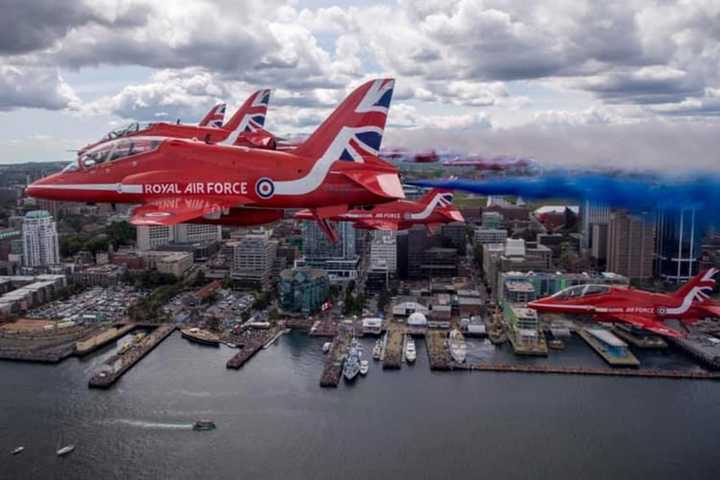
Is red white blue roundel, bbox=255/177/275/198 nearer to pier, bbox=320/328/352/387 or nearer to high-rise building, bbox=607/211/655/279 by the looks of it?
pier, bbox=320/328/352/387

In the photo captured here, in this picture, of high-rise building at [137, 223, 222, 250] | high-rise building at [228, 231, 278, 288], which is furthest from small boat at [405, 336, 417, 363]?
high-rise building at [137, 223, 222, 250]

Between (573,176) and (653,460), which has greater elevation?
(573,176)

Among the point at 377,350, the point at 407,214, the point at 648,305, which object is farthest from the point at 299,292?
the point at 648,305

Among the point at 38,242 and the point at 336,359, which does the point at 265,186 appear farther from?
the point at 38,242

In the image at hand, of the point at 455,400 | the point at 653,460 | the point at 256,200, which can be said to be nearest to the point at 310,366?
the point at 455,400

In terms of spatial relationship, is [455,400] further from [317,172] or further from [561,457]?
[317,172]

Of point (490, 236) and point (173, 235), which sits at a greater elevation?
point (490, 236)

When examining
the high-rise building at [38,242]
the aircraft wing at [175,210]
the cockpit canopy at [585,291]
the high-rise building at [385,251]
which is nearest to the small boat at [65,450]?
the aircraft wing at [175,210]

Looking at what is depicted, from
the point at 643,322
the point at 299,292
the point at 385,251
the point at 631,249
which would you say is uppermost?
the point at 643,322
